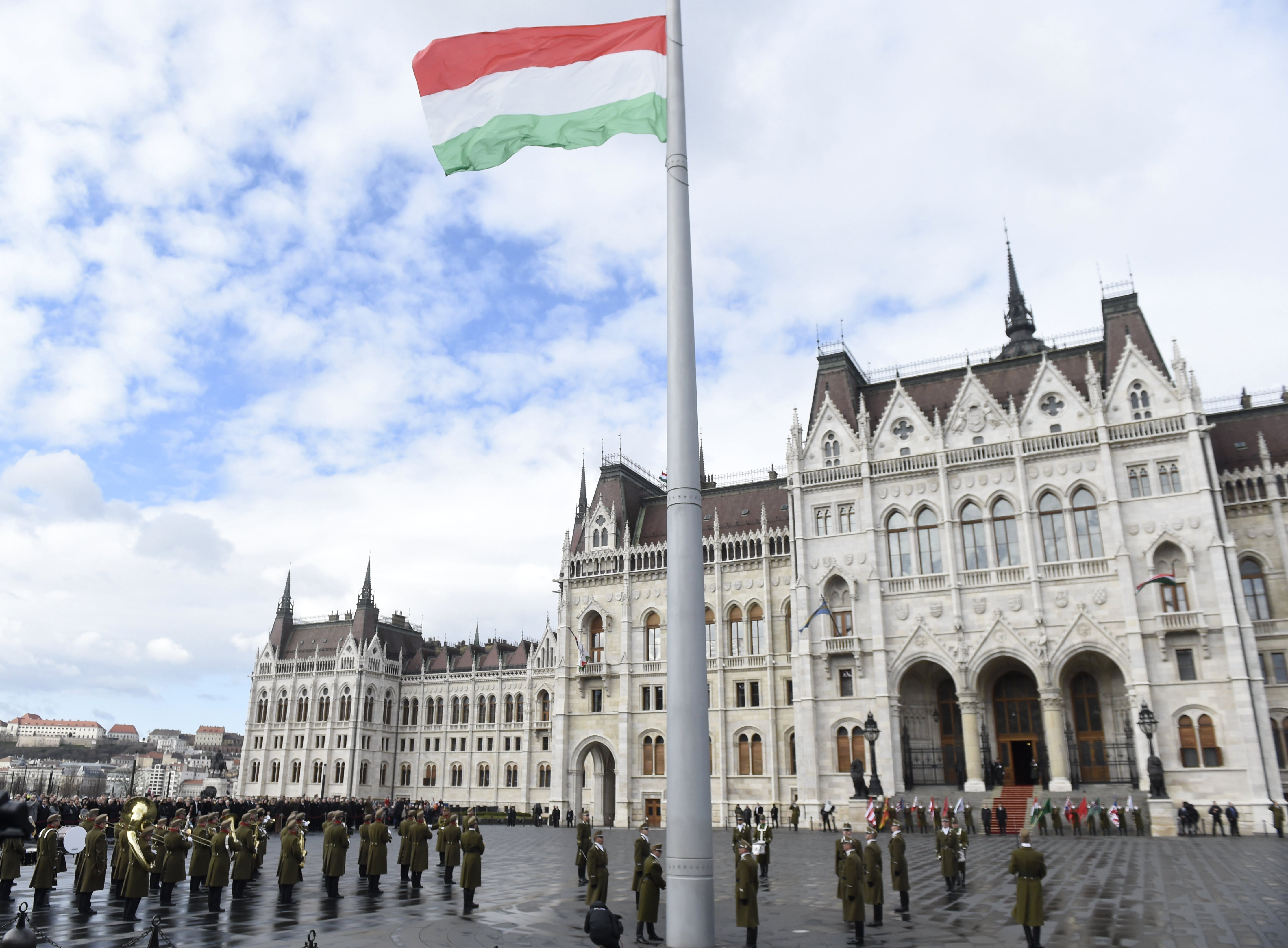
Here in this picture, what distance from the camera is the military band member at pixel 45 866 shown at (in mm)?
17047

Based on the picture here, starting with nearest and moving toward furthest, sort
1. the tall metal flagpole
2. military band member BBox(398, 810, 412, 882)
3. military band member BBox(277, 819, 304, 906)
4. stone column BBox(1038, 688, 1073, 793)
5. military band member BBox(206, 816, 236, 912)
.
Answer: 1. the tall metal flagpole
2. military band member BBox(206, 816, 236, 912)
3. military band member BBox(277, 819, 304, 906)
4. military band member BBox(398, 810, 412, 882)
5. stone column BBox(1038, 688, 1073, 793)

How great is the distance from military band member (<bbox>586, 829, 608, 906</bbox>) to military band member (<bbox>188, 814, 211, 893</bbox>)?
28.7ft

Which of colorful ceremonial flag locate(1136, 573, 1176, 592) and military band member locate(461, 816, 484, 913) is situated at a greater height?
colorful ceremonial flag locate(1136, 573, 1176, 592)

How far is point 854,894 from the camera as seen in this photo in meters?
13.7

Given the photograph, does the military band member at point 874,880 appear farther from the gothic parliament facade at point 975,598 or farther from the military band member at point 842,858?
the gothic parliament facade at point 975,598

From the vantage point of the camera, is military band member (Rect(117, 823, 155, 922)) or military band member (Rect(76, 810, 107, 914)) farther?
military band member (Rect(76, 810, 107, 914))

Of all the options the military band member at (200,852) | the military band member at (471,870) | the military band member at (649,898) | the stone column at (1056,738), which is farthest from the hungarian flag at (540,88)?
the stone column at (1056,738)

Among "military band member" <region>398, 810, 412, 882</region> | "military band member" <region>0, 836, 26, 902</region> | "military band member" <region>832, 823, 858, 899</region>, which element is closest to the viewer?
"military band member" <region>832, 823, 858, 899</region>

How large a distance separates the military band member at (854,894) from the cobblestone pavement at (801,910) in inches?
13.7

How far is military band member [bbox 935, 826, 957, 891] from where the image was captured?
731 inches

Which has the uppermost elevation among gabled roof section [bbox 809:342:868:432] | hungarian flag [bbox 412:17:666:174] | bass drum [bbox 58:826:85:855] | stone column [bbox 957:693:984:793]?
gabled roof section [bbox 809:342:868:432]

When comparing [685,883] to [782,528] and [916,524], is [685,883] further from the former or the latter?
[782,528]

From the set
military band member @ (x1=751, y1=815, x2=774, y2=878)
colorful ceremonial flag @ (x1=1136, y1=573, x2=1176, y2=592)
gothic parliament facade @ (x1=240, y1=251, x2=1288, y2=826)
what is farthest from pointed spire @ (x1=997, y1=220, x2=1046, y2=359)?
military band member @ (x1=751, y1=815, x2=774, y2=878)

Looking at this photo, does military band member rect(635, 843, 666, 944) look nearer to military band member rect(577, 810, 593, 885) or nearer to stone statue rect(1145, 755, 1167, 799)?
military band member rect(577, 810, 593, 885)
